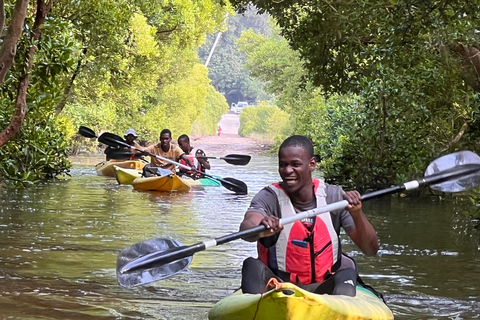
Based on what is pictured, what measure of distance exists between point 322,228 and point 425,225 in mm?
6541

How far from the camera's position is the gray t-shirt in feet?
15.9

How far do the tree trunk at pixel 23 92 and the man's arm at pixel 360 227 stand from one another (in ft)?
14.3

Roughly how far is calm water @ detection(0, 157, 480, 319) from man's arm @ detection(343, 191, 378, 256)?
98cm

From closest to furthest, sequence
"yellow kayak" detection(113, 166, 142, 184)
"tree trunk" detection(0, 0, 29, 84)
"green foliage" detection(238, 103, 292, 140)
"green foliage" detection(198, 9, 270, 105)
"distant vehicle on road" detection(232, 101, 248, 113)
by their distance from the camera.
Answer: "tree trunk" detection(0, 0, 29, 84)
"yellow kayak" detection(113, 166, 142, 184)
"green foliage" detection(238, 103, 292, 140)
"green foliage" detection(198, 9, 270, 105)
"distant vehicle on road" detection(232, 101, 248, 113)

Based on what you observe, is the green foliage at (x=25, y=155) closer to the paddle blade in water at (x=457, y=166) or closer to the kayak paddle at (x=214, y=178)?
the kayak paddle at (x=214, y=178)

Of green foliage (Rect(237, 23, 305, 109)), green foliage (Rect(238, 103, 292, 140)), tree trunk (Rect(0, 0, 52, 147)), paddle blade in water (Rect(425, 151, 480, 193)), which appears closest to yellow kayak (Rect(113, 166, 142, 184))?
tree trunk (Rect(0, 0, 52, 147))

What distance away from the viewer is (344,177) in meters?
15.7

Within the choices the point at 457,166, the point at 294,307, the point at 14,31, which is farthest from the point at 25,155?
the point at 294,307

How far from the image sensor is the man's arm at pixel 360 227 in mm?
4668

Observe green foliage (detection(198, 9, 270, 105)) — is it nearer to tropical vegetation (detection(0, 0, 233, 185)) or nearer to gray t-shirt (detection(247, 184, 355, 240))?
tropical vegetation (detection(0, 0, 233, 185))

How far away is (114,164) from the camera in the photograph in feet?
64.2

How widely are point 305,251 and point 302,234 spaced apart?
100 mm

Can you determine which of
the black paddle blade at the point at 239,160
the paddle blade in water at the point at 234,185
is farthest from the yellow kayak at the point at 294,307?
the black paddle blade at the point at 239,160

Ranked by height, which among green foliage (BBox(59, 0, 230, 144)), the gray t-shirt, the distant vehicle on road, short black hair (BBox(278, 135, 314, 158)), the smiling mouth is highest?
the distant vehicle on road
